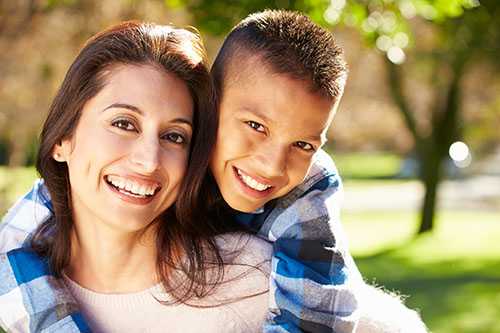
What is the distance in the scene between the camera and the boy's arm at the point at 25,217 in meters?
2.72

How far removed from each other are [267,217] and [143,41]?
0.61 meters

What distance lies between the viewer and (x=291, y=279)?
8.05 ft

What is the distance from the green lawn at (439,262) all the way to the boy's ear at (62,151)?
4.57 metres

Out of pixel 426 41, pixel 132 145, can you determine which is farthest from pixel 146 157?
pixel 426 41

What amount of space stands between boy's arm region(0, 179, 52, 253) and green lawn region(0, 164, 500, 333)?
14.4ft

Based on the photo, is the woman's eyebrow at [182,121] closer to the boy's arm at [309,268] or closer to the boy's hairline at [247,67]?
the boy's hairline at [247,67]

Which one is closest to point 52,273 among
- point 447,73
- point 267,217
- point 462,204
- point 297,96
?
point 267,217

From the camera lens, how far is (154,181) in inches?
94.9

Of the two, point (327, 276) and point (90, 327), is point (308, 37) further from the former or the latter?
point (90, 327)

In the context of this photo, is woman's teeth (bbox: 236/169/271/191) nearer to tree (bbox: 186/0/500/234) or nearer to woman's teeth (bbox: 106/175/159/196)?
woman's teeth (bbox: 106/175/159/196)

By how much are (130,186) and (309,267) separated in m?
0.53

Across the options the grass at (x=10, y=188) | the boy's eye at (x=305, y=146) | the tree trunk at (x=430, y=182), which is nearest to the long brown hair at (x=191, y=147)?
the boy's eye at (x=305, y=146)

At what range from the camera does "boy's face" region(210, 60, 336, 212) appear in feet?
8.27

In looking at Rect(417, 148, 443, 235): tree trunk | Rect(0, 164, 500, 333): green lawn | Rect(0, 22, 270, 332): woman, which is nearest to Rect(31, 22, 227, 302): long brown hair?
Rect(0, 22, 270, 332): woman
